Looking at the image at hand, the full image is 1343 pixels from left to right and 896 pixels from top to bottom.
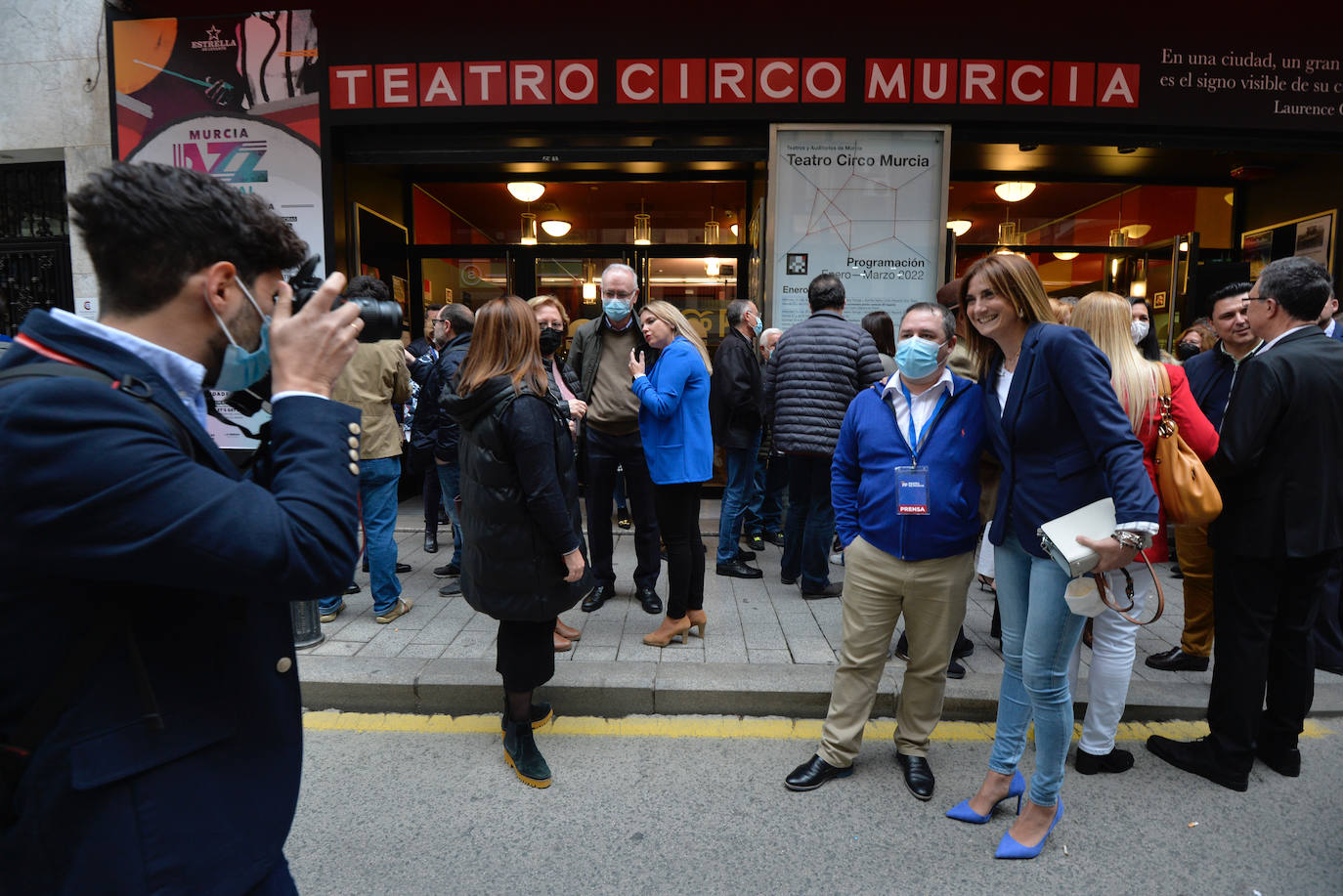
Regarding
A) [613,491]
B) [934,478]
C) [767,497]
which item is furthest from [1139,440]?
[767,497]

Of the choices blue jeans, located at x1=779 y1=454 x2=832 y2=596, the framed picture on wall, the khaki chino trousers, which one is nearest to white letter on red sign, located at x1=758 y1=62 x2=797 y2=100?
blue jeans, located at x1=779 y1=454 x2=832 y2=596

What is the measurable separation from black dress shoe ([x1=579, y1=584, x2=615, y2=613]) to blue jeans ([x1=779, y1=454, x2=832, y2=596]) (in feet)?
4.49

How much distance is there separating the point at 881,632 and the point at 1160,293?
8.04 meters

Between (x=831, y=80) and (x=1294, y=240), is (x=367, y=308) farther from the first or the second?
(x=1294, y=240)

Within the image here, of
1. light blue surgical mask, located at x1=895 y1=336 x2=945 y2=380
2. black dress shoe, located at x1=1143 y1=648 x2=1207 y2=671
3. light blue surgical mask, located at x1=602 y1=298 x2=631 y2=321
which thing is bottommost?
black dress shoe, located at x1=1143 y1=648 x2=1207 y2=671

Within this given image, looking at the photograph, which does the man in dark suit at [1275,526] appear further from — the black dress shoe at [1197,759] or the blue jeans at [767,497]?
the blue jeans at [767,497]

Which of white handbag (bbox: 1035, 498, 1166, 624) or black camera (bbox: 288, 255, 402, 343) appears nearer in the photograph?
black camera (bbox: 288, 255, 402, 343)

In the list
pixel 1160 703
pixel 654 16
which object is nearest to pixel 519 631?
pixel 1160 703

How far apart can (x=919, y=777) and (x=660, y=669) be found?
140 cm

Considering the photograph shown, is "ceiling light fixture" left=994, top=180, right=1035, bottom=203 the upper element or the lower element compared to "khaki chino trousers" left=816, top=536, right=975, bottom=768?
upper

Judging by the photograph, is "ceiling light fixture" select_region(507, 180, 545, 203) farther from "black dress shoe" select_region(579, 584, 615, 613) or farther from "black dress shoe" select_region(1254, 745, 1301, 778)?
"black dress shoe" select_region(1254, 745, 1301, 778)

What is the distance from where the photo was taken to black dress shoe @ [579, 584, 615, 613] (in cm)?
496

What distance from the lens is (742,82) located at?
681 cm

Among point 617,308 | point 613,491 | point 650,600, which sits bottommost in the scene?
point 650,600
